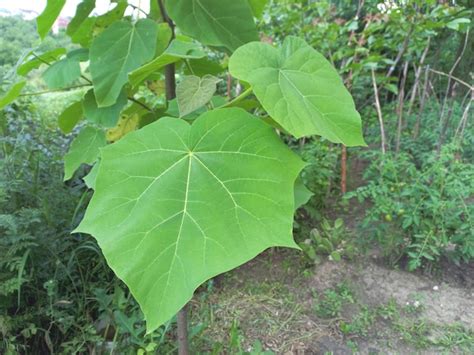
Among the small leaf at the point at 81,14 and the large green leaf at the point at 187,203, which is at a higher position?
the small leaf at the point at 81,14

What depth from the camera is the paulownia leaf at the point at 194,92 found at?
0.66 metres

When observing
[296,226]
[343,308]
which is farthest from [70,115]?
[343,308]

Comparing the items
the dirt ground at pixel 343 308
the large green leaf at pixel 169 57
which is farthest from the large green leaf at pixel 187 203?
the dirt ground at pixel 343 308

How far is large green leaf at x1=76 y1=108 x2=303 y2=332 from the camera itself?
53cm

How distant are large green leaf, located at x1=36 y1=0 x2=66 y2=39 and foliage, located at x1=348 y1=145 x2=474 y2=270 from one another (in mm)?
1657

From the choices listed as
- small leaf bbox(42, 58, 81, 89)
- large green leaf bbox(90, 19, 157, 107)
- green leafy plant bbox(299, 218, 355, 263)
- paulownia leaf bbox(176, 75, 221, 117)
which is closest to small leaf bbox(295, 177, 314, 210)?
paulownia leaf bbox(176, 75, 221, 117)

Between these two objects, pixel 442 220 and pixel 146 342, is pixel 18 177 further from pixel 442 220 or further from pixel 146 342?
pixel 442 220

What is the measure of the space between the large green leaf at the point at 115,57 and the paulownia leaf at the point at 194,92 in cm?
13

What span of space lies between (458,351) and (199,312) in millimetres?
1231

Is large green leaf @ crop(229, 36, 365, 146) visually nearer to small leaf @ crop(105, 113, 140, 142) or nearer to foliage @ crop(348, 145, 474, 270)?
small leaf @ crop(105, 113, 140, 142)

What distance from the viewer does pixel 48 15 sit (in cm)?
79

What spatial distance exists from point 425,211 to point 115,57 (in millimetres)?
1833

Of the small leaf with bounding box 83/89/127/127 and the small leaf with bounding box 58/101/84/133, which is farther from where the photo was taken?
the small leaf with bounding box 58/101/84/133

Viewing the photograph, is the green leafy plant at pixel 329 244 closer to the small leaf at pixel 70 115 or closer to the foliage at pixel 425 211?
the foliage at pixel 425 211
